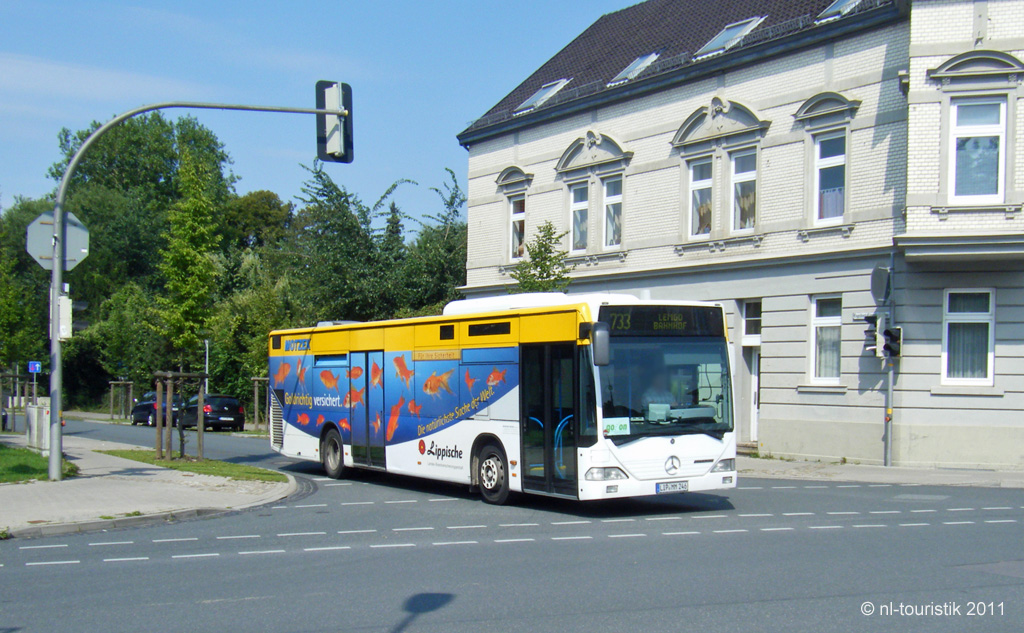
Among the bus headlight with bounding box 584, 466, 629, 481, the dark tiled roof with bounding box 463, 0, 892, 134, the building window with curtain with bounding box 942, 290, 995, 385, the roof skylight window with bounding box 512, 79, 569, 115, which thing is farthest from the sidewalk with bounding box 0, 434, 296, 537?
the roof skylight window with bounding box 512, 79, 569, 115

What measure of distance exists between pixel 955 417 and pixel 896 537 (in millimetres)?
9732

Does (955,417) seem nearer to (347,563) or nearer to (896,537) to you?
(896,537)

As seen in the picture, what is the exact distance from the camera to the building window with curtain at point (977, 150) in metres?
19.4

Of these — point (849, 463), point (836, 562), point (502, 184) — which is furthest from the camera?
point (502, 184)

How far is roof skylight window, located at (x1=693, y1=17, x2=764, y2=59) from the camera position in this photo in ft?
80.7

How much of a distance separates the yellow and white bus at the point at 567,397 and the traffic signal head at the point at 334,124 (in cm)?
304

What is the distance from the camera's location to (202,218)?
23.5 m

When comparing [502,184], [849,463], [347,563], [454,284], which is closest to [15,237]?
[454,284]

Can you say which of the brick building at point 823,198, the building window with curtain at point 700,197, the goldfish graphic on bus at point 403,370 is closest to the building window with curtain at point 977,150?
the brick building at point 823,198

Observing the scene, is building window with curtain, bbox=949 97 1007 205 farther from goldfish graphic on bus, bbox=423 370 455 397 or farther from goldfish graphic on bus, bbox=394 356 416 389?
goldfish graphic on bus, bbox=394 356 416 389

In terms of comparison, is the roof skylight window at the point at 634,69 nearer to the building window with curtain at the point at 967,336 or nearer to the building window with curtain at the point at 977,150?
the building window with curtain at the point at 977,150

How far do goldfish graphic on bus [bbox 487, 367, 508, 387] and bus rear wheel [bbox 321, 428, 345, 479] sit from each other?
16.4 ft

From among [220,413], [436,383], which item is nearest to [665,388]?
[436,383]

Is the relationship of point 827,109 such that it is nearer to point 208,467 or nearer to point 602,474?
point 602,474
